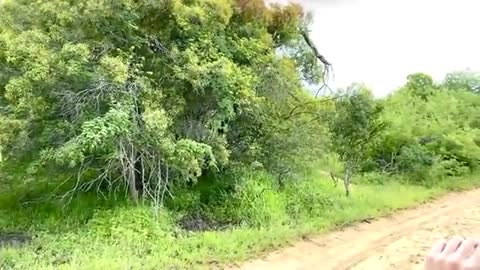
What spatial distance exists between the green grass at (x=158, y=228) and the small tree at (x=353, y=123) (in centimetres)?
66

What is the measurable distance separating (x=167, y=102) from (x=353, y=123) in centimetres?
278

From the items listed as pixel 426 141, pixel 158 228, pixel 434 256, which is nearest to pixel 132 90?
pixel 158 228

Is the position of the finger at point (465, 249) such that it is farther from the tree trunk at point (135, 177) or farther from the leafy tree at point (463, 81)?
the leafy tree at point (463, 81)

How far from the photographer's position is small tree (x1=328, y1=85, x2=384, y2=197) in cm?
698

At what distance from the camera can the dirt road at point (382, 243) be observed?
4.77 m

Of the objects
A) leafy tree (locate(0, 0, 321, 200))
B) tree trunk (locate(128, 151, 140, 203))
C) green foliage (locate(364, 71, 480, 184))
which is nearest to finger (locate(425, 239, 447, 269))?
leafy tree (locate(0, 0, 321, 200))

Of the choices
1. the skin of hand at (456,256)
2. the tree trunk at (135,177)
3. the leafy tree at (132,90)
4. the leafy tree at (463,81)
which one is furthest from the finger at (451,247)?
the leafy tree at (463,81)

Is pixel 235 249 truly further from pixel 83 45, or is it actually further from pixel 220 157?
pixel 83 45

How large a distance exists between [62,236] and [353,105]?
13.6 ft

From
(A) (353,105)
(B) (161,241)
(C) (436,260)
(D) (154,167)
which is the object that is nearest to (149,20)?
(D) (154,167)

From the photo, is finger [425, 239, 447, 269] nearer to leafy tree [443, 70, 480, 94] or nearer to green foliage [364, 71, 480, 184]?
green foliage [364, 71, 480, 184]

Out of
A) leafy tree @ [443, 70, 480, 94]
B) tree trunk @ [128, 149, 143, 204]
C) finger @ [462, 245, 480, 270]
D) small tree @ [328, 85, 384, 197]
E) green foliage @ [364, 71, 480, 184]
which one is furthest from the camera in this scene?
leafy tree @ [443, 70, 480, 94]

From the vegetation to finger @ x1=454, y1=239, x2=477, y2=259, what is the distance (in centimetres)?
407

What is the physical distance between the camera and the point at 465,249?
1.64 ft
